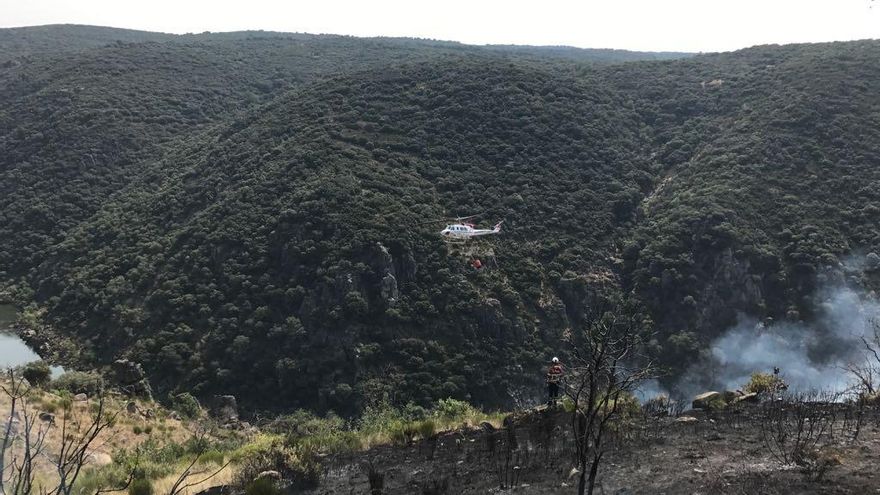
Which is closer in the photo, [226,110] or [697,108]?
[697,108]

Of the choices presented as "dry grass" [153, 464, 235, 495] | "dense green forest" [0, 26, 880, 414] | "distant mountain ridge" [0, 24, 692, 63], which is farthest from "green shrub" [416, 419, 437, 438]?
"distant mountain ridge" [0, 24, 692, 63]

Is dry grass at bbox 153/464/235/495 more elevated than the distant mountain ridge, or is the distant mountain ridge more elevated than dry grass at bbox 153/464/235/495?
the distant mountain ridge

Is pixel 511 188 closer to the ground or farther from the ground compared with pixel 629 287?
farther from the ground

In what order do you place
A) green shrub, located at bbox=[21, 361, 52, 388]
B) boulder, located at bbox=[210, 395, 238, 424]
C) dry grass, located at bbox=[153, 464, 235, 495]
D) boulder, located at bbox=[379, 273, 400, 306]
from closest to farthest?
dry grass, located at bbox=[153, 464, 235, 495]
green shrub, located at bbox=[21, 361, 52, 388]
boulder, located at bbox=[210, 395, 238, 424]
boulder, located at bbox=[379, 273, 400, 306]

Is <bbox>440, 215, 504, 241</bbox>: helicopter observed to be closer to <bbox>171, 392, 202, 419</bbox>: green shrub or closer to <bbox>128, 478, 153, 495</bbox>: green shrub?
<bbox>171, 392, 202, 419</bbox>: green shrub

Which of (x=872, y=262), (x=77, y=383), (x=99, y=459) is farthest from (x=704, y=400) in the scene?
(x=872, y=262)

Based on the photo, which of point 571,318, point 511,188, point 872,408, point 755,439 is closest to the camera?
point 755,439

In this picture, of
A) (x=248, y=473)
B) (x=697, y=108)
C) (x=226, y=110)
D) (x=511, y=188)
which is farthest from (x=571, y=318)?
(x=226, y=110)

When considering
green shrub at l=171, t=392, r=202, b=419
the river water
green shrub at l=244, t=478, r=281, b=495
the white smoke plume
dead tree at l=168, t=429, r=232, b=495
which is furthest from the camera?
the river water

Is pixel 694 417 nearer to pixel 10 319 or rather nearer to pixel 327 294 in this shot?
pixel 327 294
